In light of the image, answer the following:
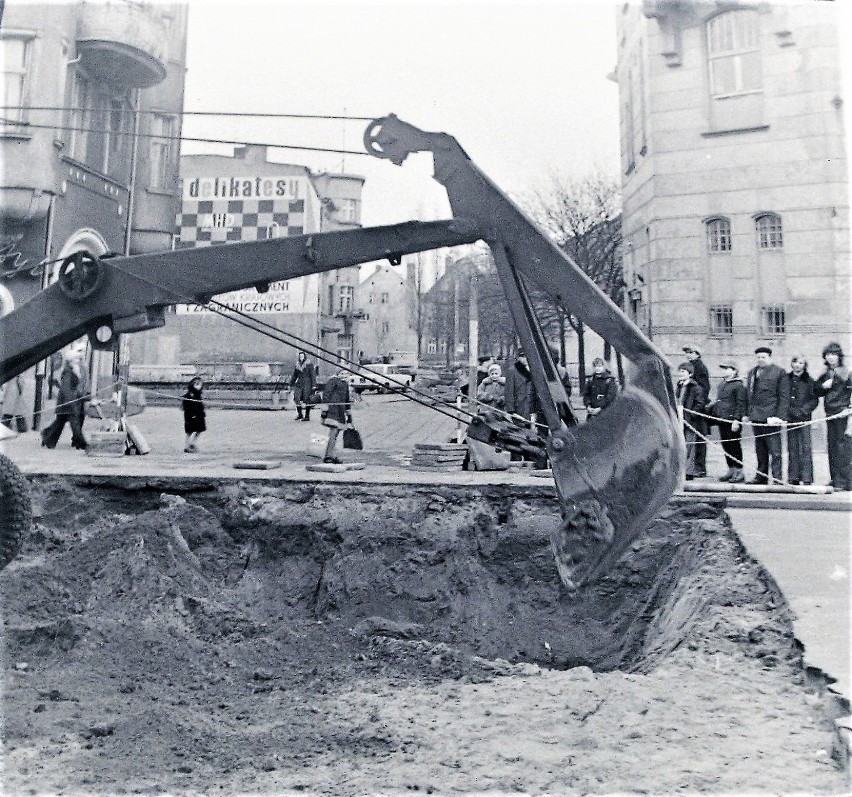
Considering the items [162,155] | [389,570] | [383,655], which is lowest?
[383,655]

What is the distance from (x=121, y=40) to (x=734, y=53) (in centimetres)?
1342

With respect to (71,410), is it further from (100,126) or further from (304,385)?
(100,126)

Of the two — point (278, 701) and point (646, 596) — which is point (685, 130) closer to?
point (646, 596)

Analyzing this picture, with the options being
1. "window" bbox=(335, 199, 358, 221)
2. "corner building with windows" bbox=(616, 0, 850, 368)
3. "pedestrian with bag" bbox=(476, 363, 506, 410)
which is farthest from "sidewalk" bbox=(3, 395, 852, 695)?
"window" bbox=(335, 199, 358, 221)

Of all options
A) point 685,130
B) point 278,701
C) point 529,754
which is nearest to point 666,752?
point 529,754

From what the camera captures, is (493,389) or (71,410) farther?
(71,410)

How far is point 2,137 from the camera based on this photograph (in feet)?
43.0

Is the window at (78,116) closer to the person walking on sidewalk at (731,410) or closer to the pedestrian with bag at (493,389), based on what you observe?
the pedestrian with bag at (493,389)

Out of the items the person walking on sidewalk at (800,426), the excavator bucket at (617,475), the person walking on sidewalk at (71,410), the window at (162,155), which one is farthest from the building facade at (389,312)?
the excavator bucket at (617,475)

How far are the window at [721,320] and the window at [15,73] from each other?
600 inches

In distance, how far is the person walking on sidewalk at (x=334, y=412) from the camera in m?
9.61

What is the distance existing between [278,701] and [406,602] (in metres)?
1.98

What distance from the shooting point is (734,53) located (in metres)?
15.1

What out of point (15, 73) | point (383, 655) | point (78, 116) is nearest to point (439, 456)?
point (383, 655)
